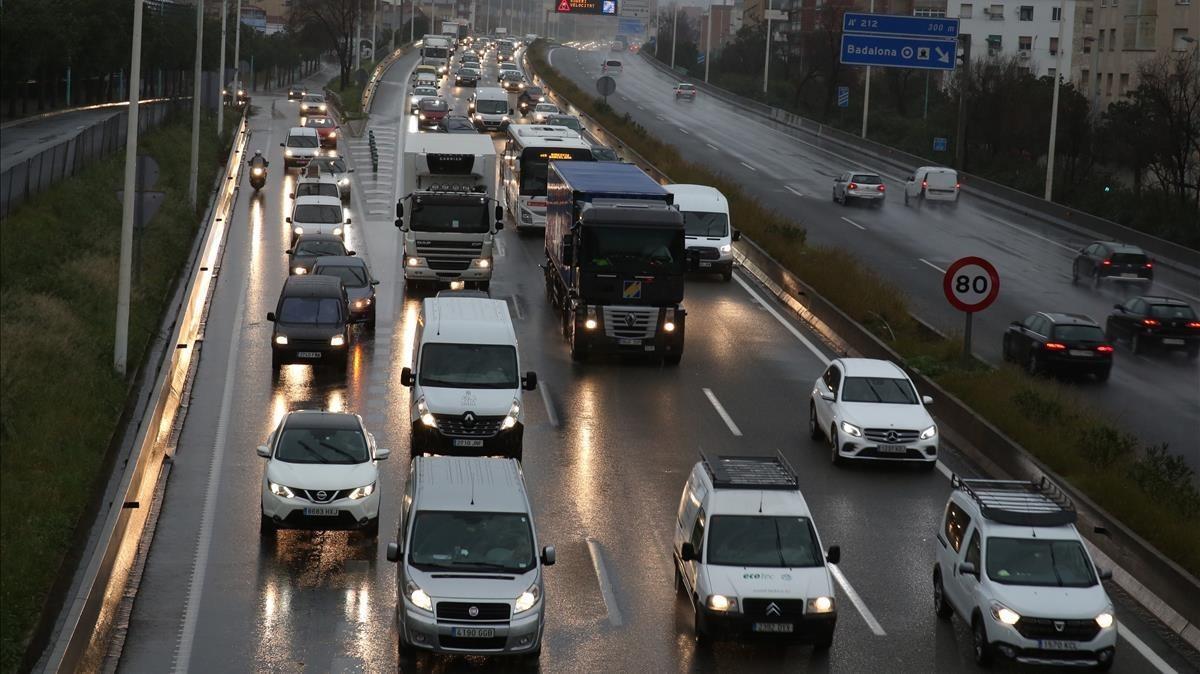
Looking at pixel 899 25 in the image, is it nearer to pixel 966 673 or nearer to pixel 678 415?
pixel 678 415

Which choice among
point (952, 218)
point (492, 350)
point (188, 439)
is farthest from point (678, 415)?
point (952, 218)

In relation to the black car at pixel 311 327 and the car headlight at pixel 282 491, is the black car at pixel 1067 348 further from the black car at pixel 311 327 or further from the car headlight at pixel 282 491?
Answer: the car headlight at pixel 282 491

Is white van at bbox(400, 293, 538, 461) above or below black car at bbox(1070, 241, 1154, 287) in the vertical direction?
below

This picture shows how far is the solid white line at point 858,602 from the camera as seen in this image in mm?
17422

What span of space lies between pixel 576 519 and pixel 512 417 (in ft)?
9.11

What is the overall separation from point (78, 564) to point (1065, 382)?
71.4 ft

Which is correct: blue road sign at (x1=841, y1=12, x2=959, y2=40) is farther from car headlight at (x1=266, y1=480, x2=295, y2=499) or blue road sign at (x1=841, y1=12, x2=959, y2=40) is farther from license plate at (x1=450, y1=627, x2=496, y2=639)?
license plate at (x1=450, y1=627, x2=496, y2=639)

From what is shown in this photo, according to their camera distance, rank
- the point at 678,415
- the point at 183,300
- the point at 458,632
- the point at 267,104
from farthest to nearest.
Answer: the point at 267,104 < the point at 183,300 < the point at 678,415 < the point at 458,632

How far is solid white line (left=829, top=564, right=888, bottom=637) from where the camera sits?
17.4 m

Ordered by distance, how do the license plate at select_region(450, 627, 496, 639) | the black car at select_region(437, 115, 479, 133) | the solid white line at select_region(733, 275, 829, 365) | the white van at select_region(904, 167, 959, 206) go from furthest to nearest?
the black car at select_region(437, 115, 479, 133)
the white van at select_region(904, 167, 959, 206)
the solid white line at select_region(733, 275, 829, 365)
the license plate at select_region(450, 627, 496, 639)

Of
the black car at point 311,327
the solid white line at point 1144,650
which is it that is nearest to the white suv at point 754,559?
the solid white line at point 1144,650

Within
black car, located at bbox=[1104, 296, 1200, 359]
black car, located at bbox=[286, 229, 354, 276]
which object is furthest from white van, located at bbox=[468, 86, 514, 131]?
black car, located at bbox=[1104, 296, 1200, 359]

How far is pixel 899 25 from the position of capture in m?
63.3

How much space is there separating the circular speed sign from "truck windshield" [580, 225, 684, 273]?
6.86 metres
